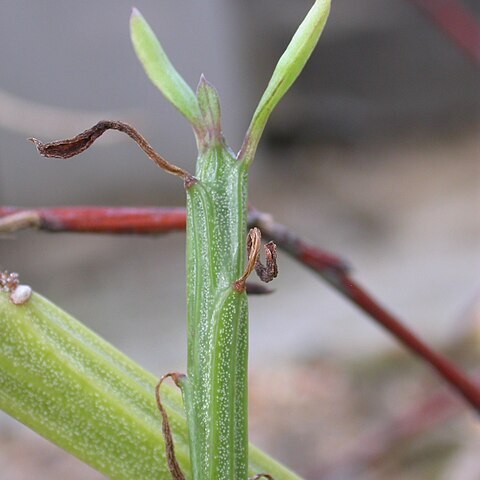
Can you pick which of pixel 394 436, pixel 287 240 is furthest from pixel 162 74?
pixel 394 436

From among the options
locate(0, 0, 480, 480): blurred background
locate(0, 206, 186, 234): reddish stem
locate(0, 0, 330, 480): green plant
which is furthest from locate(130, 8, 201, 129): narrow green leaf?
locate(0, 0, 480, 480): blurred background

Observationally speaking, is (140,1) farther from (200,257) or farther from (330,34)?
(200,257)

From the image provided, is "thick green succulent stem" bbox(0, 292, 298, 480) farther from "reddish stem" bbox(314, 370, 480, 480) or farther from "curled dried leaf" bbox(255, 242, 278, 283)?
"reddish stem" bbox(314, 370, 480, 480)

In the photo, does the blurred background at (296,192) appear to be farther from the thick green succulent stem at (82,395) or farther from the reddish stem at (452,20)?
the thick green succulent stem at (82,395)

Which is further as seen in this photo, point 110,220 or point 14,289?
point 110,220

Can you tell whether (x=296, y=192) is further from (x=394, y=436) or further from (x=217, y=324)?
(x=217, y=324)

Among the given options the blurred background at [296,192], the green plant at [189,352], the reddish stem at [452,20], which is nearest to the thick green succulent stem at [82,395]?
the green plant at [189,352]
